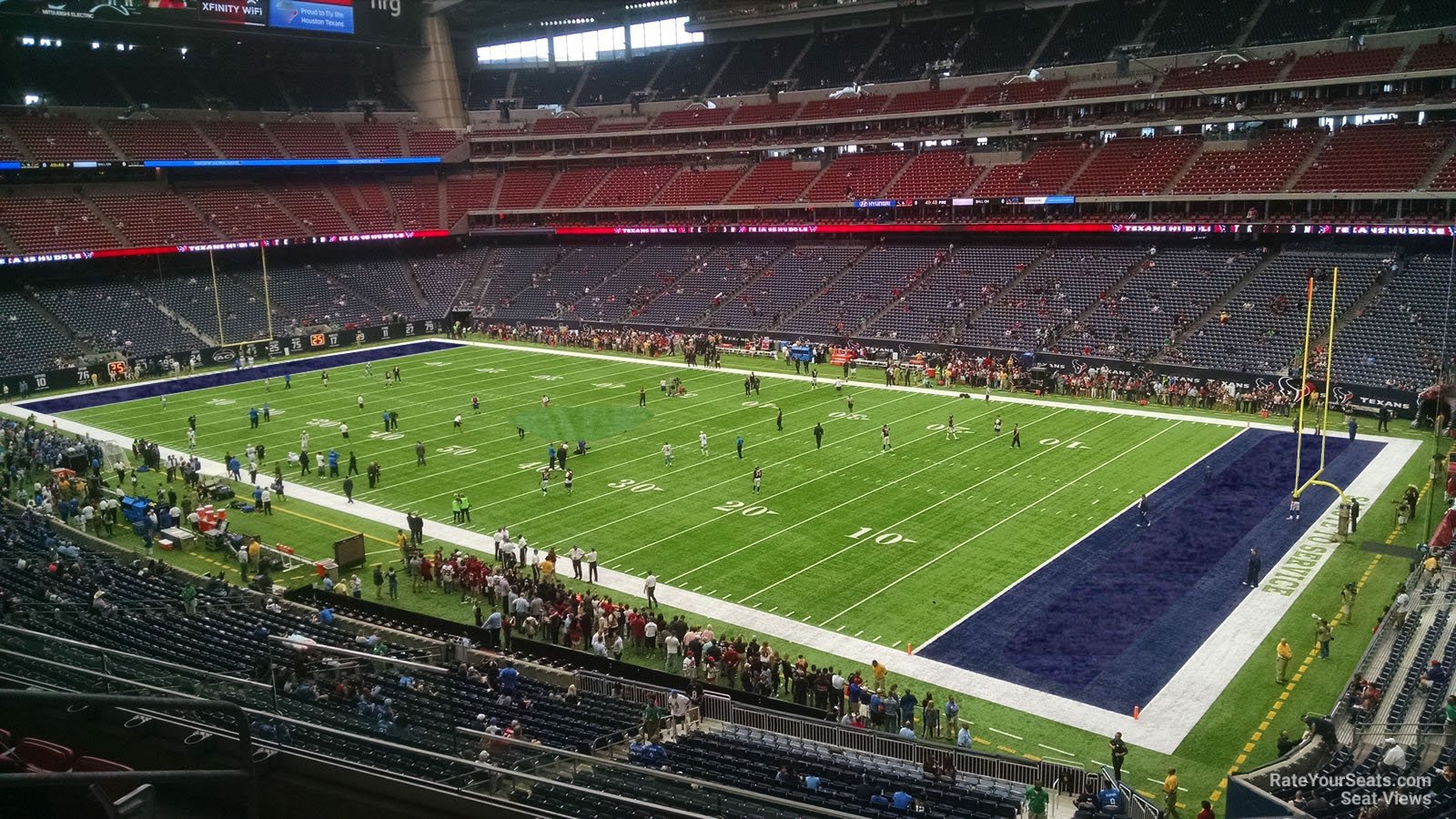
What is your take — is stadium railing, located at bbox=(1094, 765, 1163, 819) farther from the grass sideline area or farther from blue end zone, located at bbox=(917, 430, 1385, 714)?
blue end zone, located at bbox=(917, 430, 1385, 714)

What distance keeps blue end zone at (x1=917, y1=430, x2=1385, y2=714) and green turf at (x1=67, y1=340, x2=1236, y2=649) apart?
913mm

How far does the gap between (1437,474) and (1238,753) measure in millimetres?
19866

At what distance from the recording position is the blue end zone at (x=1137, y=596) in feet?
70.6

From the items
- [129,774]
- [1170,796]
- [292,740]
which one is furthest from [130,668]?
[1170,796]

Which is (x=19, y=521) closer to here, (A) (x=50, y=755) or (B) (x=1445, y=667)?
(A) (x=50, y=755)

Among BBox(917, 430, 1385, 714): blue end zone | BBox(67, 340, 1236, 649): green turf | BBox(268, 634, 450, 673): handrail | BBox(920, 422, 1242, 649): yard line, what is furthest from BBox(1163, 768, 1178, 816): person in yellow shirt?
BBox(268, 634, 450, 673): handrail

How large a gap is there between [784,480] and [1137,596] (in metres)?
13.0

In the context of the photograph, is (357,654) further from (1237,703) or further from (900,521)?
(900,521)

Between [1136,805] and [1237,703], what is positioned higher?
[1136,805]

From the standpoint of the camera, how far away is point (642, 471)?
121ft

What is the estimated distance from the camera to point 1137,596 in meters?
25.1

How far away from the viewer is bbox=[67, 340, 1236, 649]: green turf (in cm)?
2684

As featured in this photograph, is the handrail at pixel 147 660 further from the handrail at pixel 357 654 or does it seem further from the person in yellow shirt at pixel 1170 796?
the person in yellow shirt at pixel 1170 796

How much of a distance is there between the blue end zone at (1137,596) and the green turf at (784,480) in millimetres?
913
